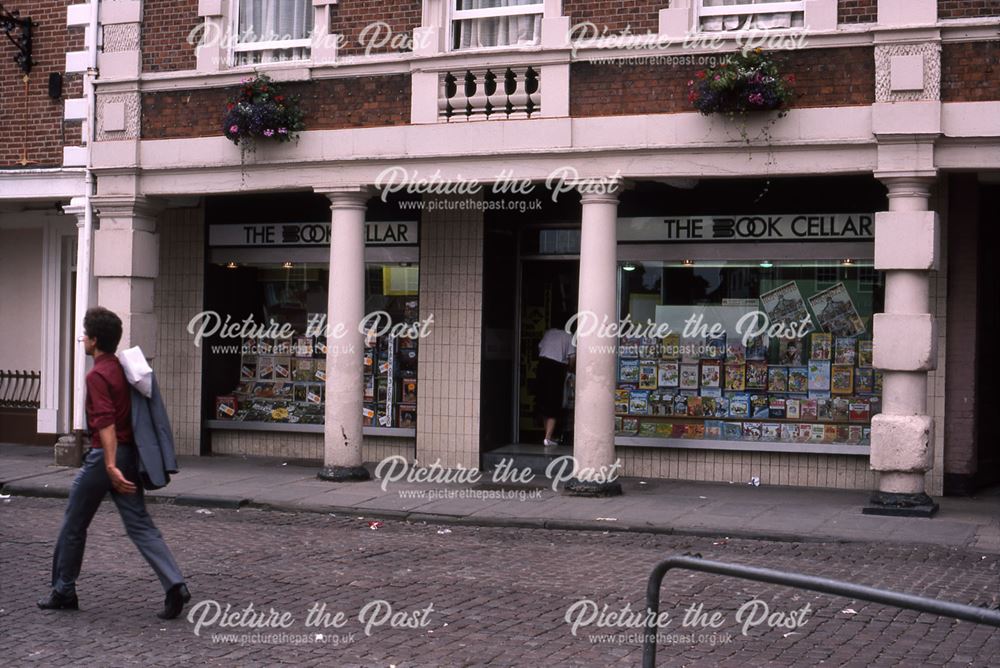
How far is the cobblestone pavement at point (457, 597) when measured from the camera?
7.11 meters

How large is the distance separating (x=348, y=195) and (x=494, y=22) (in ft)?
8.95

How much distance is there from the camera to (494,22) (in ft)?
48.4

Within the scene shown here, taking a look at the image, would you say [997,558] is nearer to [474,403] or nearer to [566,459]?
[566,459]

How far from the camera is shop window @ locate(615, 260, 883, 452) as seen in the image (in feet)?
48.7

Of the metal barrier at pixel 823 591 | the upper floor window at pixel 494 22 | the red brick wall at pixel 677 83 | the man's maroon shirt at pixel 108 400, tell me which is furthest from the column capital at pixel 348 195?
the metal barrier at pixel 823 591

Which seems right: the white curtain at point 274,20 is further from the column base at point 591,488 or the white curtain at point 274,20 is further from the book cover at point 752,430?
the book cover at point 752,430

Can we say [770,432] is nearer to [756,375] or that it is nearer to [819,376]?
[756,375]

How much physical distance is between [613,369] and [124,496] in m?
6.97

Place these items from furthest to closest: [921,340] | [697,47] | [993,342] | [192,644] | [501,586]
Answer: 1. [993,342]
2. [697,47]
3. [921,340]
4. [501,586]
5. [192,644]

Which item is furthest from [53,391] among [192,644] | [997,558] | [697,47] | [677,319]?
[997,558]

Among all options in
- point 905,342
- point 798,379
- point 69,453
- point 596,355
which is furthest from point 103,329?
point 798,379

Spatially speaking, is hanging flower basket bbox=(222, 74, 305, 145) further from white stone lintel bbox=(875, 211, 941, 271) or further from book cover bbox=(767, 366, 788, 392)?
white stone lintel bbox=(875, 211, 941, 271)

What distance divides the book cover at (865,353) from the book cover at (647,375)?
99.9 inches

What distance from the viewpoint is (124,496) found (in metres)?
7.84
